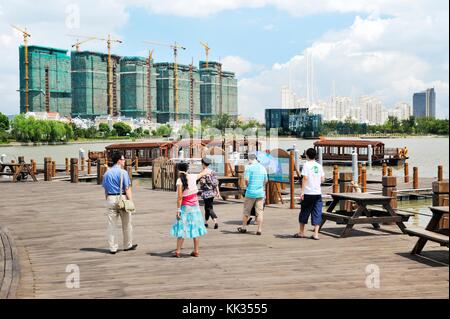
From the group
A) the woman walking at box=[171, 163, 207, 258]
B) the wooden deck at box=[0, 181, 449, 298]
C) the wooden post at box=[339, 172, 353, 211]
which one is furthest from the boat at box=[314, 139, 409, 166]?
the woman walking at box=[171, 163, 207, 258]

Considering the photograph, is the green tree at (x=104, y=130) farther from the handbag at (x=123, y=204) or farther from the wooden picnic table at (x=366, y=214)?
the handbag at (x=123, y=204)

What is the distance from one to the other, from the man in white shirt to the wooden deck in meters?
0.46

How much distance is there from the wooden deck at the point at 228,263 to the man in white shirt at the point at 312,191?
1.52 ft

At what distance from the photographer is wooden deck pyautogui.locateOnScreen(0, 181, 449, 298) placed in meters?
7.98

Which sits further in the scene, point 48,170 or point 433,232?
point 48,170

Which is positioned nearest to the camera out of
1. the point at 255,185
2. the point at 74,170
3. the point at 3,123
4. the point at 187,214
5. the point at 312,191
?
the point at 187,214

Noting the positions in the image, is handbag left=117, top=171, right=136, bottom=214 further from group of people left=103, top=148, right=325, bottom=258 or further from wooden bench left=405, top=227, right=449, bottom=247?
wooden bench left=405, top=227, right=449, bottom=247

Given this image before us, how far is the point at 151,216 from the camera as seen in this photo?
55.2 feet

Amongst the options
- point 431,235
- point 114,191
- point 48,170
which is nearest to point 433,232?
point 431,235

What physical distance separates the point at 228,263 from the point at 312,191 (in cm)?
291

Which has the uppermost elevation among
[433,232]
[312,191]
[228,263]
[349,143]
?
[349,143]

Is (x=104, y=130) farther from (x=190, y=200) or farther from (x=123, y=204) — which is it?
(x=190, y=200)

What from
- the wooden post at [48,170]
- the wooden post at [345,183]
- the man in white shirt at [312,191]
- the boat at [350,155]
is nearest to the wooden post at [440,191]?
the man in white shirt at [312,191]

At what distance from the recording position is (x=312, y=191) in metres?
12.0
